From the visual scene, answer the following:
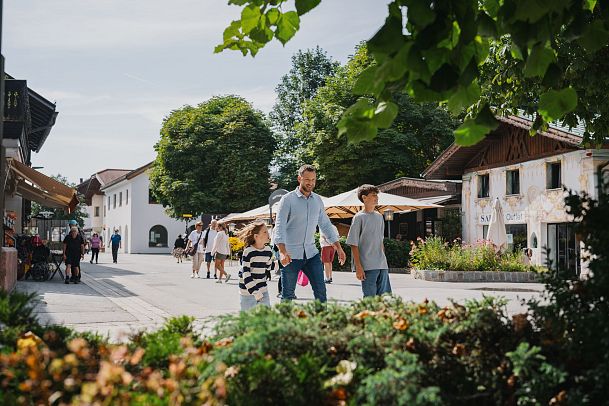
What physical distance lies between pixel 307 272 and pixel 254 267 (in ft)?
Result: 2.02

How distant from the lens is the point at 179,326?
436 cm

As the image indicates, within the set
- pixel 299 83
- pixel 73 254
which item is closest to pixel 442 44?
pixel 73 254

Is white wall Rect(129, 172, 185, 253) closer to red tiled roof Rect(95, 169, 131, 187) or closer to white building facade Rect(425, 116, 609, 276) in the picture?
red tiled roof Rect(95, 169, 131, 187)

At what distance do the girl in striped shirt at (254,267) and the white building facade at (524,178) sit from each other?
58.9ft

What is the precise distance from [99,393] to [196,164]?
170 feet

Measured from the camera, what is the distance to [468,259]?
2450 cm

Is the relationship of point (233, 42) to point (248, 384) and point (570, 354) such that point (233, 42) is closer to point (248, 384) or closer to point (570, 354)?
point (248, 384)

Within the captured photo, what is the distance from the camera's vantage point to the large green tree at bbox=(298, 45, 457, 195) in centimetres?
4350

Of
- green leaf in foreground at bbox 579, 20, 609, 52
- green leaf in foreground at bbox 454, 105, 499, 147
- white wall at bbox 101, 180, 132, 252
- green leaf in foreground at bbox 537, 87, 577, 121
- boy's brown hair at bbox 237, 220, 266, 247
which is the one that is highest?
white wall at bbox 101, 180, 132, 252

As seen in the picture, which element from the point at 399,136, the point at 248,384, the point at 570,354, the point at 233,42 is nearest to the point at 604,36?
the point at 570,354

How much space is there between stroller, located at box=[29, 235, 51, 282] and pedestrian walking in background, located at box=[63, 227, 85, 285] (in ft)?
1.69

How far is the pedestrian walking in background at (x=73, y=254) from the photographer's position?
792 inches

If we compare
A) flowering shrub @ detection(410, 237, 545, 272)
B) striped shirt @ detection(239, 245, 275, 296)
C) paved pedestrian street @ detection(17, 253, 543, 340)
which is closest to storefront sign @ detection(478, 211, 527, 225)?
flowering shrub @ detection(410, 237, 545, 272)

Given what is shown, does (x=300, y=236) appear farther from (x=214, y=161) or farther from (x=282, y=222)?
(x=214, y=161)
